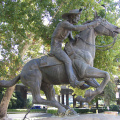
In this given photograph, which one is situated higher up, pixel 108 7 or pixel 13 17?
pixel 108 7

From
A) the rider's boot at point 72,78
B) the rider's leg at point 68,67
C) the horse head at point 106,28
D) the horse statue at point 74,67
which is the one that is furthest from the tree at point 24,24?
the rider's boot at point 72,78

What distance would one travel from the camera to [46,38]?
43.4ft

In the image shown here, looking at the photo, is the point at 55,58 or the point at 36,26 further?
the point at 36,26

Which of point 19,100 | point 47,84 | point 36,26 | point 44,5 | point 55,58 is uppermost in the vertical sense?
point 44,5

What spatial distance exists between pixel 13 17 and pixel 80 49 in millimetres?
7852

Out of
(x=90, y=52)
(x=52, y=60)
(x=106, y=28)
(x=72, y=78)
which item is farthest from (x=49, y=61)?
(x=106, y=28)

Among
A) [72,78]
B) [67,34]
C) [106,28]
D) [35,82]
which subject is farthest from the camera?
[67,34]

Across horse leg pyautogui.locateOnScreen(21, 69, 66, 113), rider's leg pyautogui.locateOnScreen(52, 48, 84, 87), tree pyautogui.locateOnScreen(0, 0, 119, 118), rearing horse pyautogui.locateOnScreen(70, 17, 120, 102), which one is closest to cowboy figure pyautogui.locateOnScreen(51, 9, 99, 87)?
rider's leg pyautogui.locateOnScreen(52, 48, 84, 87)

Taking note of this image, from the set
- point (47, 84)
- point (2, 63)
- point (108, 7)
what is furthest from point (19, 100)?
point (47, 84)

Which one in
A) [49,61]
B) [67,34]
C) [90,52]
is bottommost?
[49,61]

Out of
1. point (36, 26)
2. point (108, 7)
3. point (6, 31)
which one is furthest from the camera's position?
point (108, 7)

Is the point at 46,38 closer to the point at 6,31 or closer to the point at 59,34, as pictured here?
the point at 6,31

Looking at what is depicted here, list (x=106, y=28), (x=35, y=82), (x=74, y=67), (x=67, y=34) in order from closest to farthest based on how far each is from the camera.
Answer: (x=74, y=67) → (x=35, y=82) → (x=106, y=28) → (x=67, y=34)

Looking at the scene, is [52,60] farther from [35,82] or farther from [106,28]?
[106,28]
